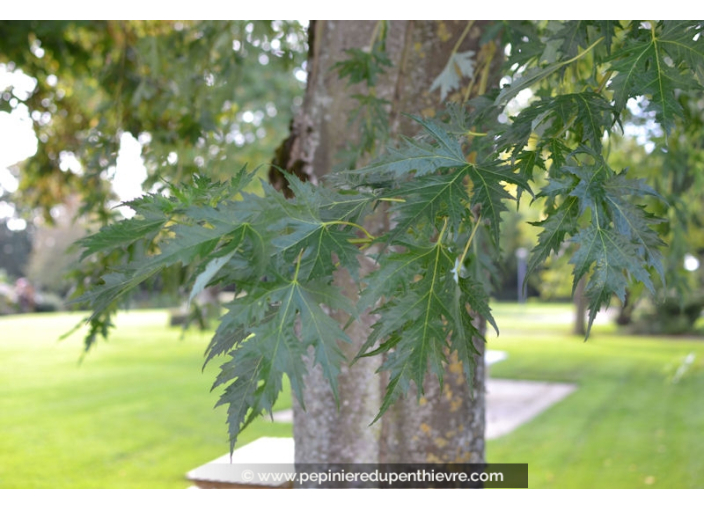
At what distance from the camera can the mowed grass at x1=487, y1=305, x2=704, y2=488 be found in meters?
4.75

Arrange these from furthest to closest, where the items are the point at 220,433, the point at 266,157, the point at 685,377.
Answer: the point at 685,377 < the point at 266,157 < the point at 220,433

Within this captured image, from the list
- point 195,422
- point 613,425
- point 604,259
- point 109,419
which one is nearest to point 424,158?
point 604,259

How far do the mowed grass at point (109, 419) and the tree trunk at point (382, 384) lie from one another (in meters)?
0.73

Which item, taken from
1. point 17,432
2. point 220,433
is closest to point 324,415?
point 220,433

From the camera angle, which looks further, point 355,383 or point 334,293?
point 355,383

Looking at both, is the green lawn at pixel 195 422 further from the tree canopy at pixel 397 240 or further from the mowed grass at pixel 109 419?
the tree canopy at pixel 397 240

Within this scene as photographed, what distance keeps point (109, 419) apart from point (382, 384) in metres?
5.45

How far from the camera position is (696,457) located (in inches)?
199

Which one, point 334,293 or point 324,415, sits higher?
point 334,293

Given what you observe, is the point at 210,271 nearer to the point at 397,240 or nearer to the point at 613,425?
the point at 397,240

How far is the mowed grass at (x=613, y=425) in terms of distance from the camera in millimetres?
4746

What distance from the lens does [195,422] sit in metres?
6.02
